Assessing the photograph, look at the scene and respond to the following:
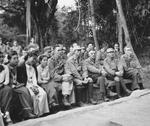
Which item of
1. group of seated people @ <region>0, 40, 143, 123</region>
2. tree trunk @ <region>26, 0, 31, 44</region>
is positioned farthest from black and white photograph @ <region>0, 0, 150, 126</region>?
tree trunk @ <region>26, 0, 31, 44</region>

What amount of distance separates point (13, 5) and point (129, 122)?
10.6 meters

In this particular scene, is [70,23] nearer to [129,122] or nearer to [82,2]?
[82,2]

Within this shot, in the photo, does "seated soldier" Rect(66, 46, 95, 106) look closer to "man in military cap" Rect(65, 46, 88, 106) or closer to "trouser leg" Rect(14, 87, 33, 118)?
"man in military cap" Rect(65, 46, 88, 106)

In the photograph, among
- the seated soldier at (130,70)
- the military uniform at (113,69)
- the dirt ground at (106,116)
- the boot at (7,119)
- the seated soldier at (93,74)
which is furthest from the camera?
the seated soldier at (130,70)

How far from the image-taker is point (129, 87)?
246 inches

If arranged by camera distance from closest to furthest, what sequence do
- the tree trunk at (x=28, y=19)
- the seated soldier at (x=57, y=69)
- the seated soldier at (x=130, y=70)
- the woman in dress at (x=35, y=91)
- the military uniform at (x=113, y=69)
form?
the woman in dress at (x=35, y=91) → the seated soldier at (x=57, y=69) → the military uniform at (x=113, y=69) → the seated soldier at (x=130, y=70) → the tree trunk at (x=28, y=19)

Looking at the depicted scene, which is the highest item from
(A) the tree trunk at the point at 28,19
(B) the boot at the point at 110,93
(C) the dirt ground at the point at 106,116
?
(A) the tree trunk at the point at 28,19

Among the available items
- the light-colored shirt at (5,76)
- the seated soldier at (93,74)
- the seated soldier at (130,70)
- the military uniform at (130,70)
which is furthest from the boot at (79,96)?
the light-colored shirt at (5,76)

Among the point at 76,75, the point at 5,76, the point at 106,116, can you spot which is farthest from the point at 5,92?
the point at 76,75

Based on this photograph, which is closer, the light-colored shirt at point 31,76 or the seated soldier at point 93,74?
the light-colored shirt at point 31,76

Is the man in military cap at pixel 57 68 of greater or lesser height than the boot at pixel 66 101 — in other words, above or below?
above

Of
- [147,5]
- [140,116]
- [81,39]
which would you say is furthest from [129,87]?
[81,39]

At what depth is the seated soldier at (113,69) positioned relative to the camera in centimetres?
582

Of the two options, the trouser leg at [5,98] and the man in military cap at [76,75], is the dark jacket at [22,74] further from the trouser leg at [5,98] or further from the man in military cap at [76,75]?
the man in military cap at [76,75]
